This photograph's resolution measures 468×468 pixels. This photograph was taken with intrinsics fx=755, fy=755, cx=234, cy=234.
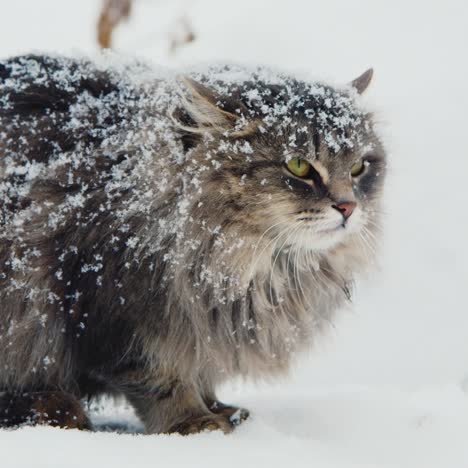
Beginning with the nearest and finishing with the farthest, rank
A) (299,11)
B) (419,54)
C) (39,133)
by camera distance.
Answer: (39,133), (419,54), (299,11)

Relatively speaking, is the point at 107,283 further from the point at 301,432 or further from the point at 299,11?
the point at 299,11

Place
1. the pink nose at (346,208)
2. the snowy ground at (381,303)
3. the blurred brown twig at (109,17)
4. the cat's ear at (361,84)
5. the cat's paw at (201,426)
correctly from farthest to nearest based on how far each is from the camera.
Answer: the blurred brown twig at (109,17)
the cat's ear at (361,84)
the cat's paw at (201,426)
the pink nose at (346,208)
the snowy ground at (381,303)

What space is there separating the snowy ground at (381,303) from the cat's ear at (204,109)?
0.73 meters

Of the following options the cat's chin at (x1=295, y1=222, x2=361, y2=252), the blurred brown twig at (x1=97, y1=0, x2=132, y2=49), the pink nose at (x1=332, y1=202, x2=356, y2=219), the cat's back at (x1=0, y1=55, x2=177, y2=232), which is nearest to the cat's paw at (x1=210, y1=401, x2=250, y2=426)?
the cat's chin at (x1=295, y1=222, x2=361, y2=252)

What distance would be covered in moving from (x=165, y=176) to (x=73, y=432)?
2.96 ft

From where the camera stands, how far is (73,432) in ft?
6.30

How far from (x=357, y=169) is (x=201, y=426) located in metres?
1.01

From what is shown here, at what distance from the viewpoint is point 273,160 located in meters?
2.41

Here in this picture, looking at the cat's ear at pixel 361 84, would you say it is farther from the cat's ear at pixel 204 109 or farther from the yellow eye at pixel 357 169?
the cat's ear at pixel 204 109

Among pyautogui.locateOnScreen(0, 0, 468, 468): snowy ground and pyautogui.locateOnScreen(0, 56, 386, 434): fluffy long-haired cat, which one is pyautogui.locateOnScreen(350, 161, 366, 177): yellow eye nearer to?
pyautogui.locateOnScreen(0, 56, 386, 434): fluffy long-haired cat

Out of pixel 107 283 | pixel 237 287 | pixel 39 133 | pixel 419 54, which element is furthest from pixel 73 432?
pixel 419 54

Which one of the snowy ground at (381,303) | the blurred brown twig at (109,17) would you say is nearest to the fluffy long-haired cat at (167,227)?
the snowy ground at (381,303)

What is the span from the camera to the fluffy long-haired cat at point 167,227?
242 cm

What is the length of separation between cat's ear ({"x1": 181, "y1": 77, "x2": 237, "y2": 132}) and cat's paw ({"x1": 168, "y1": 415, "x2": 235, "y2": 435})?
96cm
